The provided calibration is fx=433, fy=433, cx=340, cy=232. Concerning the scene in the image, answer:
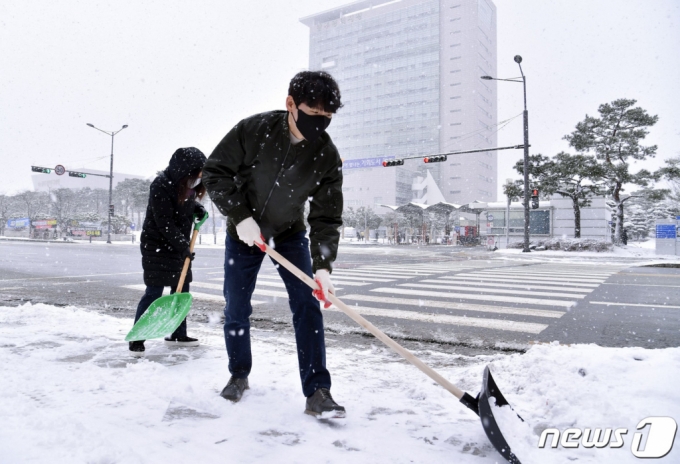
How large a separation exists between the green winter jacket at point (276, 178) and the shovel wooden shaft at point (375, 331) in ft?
0.49

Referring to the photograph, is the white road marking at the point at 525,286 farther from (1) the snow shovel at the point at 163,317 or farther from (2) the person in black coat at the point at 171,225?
(1) the snow shovel at the point at 163,317

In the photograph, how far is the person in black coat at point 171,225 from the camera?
3.20m

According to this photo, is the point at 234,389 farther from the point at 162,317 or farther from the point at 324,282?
the point at 162,317

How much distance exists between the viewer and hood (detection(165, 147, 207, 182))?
3170 millimetres

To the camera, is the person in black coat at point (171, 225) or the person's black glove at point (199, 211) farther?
the person's black glove at point (199, 211)

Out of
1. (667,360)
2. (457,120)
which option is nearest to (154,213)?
(667,360)

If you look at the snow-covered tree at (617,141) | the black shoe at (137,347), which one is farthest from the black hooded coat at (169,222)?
the snow-covered tree at (617,141)

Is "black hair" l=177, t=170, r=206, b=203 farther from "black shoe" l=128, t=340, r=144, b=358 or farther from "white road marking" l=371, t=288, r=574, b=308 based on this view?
"white road marking" l=371, t=288, r=574, b=308

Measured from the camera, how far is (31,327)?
12.7ft

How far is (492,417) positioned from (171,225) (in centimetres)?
251

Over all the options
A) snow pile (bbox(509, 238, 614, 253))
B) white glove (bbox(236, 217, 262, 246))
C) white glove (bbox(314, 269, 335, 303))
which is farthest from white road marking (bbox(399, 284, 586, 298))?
snow pile (bbox(509, 238, 614, 253))

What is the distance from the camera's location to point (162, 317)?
10.1 feet

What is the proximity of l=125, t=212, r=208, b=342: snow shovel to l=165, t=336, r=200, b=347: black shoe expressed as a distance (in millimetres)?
455

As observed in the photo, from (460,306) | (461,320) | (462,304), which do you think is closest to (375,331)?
(461,320)
